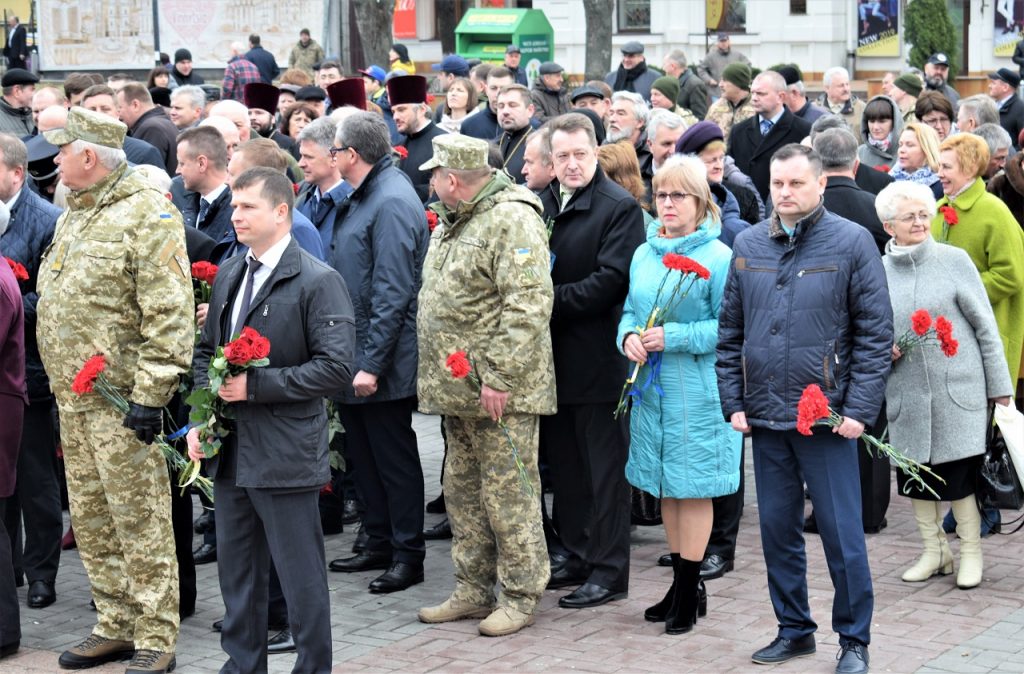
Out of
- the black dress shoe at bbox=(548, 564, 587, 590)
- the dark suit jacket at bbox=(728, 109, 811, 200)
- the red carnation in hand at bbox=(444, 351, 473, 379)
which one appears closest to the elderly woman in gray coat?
the black dress shoe at bbox=(548, 564, 587, 590)

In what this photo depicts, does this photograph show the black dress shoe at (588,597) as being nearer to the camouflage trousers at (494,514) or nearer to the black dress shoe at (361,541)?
the camouflage trousers at (494,514)

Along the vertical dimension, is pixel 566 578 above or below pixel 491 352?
→ below

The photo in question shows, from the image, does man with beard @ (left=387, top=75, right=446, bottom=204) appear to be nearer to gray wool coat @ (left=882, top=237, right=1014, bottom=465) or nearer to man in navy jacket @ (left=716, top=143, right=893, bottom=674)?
gray wool coat @ (left=882, top=237, right=1014, bottom=465)

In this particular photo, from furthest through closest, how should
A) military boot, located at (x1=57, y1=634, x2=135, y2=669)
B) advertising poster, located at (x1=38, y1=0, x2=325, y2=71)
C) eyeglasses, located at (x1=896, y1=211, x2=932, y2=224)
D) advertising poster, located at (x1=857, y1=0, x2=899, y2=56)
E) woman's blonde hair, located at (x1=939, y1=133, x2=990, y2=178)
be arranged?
advertising poster, located at (x1=857, y1=0, x2=899, y2=56)
advertising poster, located at (x1=38, y1=0, x2=325, y2=71)
woman's blonde hair, located at (x1=939, y1=133, x2=990, y2=178)
eyeglasses, located at (x1=896, y1=211, x2=932, y2=224)
military boot, located at (x1=57, y1=634, x2=135, y2=669)

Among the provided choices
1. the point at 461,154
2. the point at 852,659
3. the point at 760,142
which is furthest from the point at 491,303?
the point at 760,142

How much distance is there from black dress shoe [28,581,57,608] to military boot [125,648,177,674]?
121 centimetres

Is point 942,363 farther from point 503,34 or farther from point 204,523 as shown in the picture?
point 503,34

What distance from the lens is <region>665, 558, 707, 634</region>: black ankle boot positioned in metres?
6.56

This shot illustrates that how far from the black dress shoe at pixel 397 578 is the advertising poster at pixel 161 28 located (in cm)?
1942

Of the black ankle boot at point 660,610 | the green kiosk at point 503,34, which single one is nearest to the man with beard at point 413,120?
the black ankle boot at point 660,610

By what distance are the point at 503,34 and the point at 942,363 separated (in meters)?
22.0

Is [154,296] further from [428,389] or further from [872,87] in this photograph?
[872,87]

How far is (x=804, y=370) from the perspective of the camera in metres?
5.90

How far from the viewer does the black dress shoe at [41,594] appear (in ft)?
24.0
